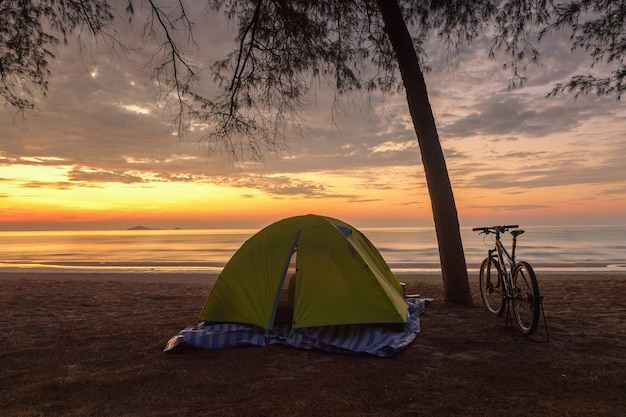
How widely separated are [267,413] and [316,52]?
7622 millimetres

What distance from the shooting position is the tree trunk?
753cm

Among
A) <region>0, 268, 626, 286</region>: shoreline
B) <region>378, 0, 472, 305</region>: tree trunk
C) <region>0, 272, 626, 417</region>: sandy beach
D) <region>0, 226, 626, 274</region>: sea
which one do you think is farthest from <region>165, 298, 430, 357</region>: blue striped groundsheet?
<region>0, 268, 626, 286</region>: shoreline

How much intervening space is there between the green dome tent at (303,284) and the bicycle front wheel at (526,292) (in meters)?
1.55

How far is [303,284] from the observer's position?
5.84 m

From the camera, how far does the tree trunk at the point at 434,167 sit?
7527 millimetres

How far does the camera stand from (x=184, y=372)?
4.61 meters

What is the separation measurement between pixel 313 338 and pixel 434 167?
12.9 feet

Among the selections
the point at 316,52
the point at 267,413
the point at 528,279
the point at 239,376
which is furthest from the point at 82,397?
the point at 316,52

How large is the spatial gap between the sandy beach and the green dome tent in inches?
23.8

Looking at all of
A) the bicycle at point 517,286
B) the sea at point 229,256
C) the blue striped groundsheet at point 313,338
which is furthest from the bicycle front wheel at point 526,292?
the sea at point 229,256

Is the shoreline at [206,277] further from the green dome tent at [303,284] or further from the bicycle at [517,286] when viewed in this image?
the green dome tent at [303,284]

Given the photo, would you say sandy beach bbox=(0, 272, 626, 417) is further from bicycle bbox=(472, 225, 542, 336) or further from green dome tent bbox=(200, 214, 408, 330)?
green dome tent bbox=(200, 214, 408, 330)

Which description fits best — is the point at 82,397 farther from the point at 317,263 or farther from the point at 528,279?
the point at 528,279

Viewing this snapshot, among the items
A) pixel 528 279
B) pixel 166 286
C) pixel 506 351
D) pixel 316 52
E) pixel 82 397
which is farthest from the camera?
pixel 166 286
